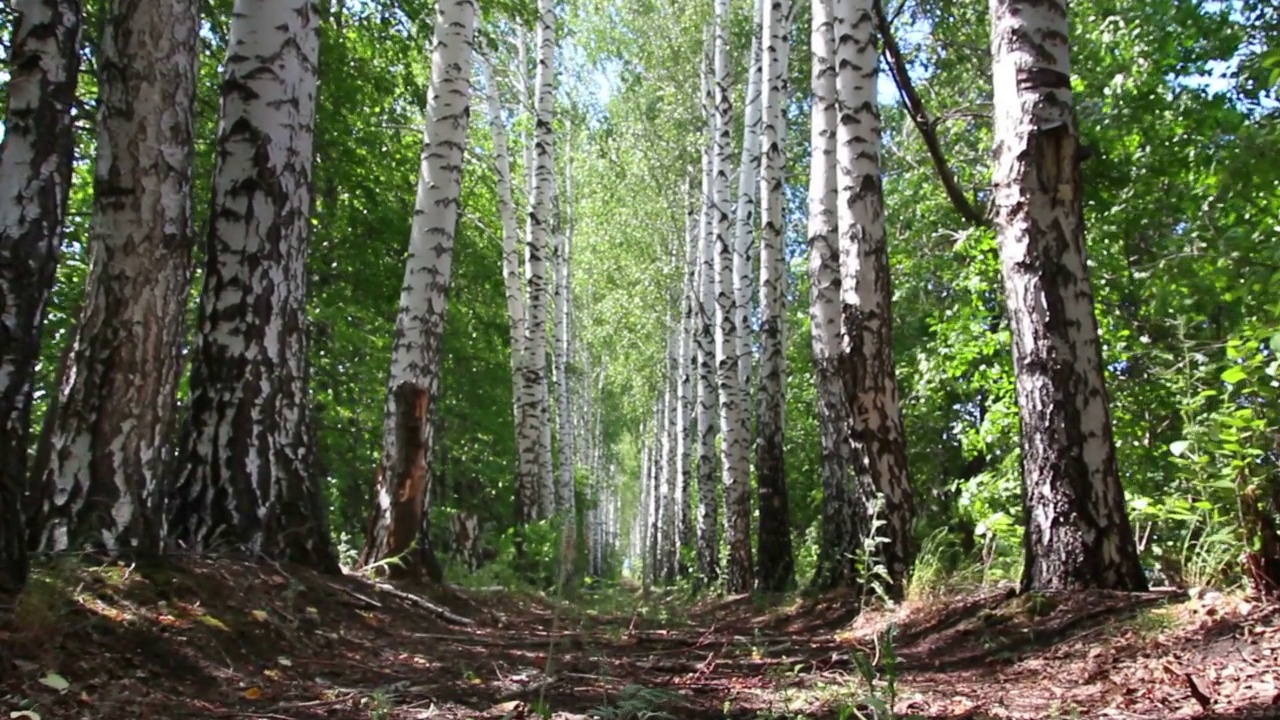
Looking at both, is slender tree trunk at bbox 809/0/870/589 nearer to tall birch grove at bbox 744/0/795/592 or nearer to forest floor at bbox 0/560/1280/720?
forest floor at bbox 0/560/1280/720

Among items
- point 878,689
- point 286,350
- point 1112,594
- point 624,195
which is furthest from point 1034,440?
point 624,195

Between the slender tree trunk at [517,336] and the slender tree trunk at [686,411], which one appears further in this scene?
the slender tree trunk at [686,411]

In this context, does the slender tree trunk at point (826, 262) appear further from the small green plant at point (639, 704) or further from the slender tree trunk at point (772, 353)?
the small green plant at point (639, 704)

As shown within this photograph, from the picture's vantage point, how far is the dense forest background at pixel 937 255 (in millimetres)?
6504

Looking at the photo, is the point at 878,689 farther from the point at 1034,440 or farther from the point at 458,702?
the point at 1034,440

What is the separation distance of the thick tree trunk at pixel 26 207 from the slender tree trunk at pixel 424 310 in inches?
181

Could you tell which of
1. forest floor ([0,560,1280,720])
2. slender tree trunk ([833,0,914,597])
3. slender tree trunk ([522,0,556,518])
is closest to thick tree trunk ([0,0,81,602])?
forest floor ([0,560,1280,720])

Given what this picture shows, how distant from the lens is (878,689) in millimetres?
3541

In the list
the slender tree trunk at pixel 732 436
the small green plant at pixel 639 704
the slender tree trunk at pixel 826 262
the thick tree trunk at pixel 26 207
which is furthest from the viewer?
the slender tree trunk at pixel 732 436

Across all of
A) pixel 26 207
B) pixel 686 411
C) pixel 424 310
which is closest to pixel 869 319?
pixel 424 310

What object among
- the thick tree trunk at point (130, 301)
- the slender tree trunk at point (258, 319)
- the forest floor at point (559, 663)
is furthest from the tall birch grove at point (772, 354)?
the thick tree trunk at point (130, 301)

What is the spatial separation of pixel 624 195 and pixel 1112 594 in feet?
77.3

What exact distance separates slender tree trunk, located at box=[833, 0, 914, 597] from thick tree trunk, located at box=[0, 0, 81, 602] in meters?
5.26

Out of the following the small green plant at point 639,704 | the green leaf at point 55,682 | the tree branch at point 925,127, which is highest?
the tree branch at point 925,127
